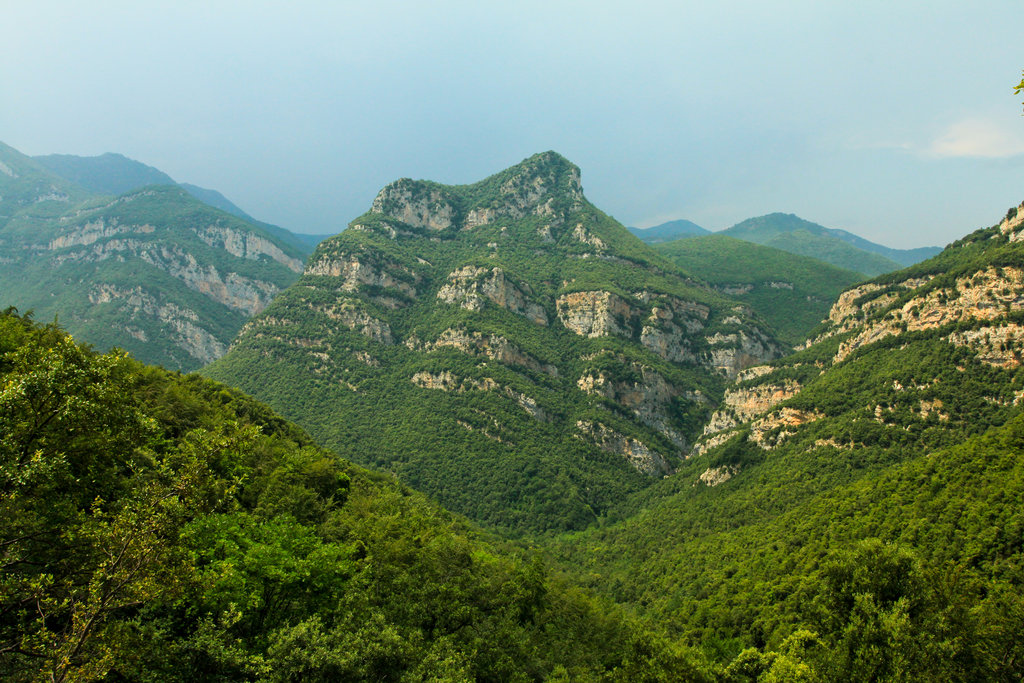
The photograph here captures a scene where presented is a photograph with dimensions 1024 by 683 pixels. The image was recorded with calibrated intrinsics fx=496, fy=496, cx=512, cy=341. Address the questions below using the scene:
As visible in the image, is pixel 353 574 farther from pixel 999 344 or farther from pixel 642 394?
pixel 642 394

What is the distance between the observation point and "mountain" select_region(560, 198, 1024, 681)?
35.9 m

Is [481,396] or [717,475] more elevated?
[481,396]

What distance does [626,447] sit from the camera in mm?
155875

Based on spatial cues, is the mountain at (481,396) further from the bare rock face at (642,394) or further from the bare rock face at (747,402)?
the bare rock face at (747,402)

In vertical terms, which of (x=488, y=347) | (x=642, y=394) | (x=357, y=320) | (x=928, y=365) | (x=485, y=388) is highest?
(x=928, y=365)

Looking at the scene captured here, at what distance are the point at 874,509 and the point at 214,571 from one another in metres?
71.4


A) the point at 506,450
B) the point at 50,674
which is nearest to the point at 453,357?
the point at 506,450

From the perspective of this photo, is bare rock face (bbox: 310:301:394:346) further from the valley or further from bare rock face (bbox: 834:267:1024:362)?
bare rock face (bbox: 834:267:1024:362)

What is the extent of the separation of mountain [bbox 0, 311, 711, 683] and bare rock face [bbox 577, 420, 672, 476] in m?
103

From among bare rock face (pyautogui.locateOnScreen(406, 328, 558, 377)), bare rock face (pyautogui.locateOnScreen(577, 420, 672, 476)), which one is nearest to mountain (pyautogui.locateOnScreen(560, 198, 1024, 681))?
bare rock face (pyautogui.locateOnScreen(577, 420, 672, 476))

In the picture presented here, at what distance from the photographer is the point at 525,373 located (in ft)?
573

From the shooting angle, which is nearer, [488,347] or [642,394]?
[488,347]

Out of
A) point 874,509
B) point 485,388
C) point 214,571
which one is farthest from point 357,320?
point 214,571

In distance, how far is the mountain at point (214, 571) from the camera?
1336cm
